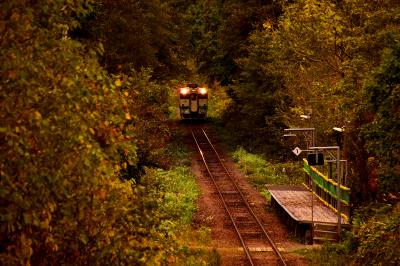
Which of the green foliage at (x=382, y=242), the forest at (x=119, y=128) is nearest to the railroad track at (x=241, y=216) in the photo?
the forest at (x=119, y=128)

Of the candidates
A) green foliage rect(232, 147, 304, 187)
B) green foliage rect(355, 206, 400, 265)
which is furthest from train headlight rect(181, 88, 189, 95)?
green foliage rect(355, 206, 400, 265)

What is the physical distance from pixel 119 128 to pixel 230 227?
16.5m

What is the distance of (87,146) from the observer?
761 cm

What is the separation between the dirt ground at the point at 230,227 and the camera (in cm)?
2122

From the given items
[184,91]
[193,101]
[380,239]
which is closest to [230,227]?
[380,239]

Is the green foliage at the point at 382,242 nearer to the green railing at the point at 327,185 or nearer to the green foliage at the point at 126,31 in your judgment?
the green railing at the point at 327,185

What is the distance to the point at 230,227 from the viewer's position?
2527cm

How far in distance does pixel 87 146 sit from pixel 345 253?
47.9 ft

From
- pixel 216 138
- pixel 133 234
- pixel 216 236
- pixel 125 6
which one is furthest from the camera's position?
pixel 216 138

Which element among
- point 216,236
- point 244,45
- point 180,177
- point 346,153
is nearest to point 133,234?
point 216,236

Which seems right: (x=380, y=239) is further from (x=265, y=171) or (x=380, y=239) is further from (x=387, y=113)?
(x=265, y=171)

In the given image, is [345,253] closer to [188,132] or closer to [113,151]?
[113,151]

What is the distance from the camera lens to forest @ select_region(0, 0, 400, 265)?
752 cm

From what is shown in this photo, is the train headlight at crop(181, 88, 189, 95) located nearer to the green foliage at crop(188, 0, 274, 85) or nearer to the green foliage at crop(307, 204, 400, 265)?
the green foliage at crop(188, 0, 274, 85)
